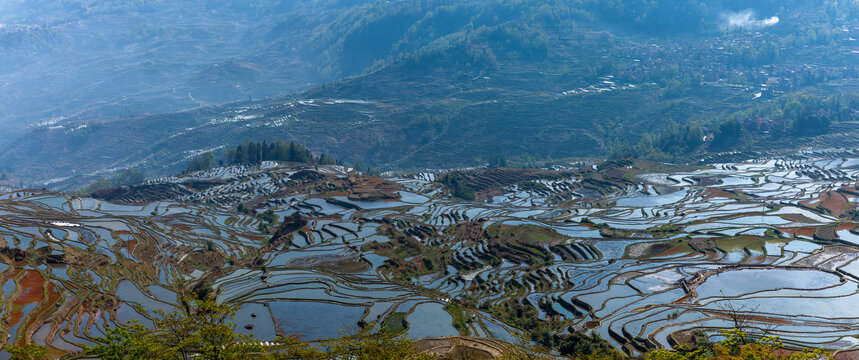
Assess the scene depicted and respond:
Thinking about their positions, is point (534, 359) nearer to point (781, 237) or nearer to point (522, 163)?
point (781, 237)

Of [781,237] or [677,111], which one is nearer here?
[781,237]

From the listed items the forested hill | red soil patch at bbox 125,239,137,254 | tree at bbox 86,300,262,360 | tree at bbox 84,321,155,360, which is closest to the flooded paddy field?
red soil patch at bbox 125,239,137,254

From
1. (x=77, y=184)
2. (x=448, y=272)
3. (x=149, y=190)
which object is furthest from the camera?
(x=77, y=184)

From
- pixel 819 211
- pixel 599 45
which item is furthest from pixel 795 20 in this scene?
pixel 819 211

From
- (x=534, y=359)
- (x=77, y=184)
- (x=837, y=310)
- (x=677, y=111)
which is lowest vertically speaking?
(x=77, y=184)

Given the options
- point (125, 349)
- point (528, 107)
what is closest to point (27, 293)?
point (125, 349)

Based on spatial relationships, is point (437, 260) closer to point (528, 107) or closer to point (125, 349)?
point (125, 349)
